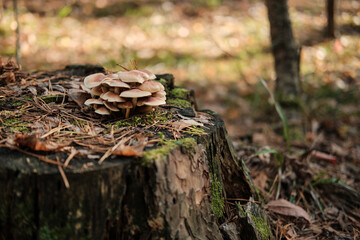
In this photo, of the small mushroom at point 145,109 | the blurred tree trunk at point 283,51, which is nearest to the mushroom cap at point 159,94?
the small mushroom at point 145,109

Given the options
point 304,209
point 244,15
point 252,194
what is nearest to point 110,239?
point 252,194

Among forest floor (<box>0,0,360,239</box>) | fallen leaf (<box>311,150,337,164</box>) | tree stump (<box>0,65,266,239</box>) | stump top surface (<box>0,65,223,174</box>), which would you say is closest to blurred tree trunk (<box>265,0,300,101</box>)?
forest floor (<box>0,0,360,239</box>)

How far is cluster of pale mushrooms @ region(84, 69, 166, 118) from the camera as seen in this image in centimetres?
191

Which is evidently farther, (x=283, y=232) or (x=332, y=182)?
(x=332, y=182)

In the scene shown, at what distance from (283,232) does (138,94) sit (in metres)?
1.50

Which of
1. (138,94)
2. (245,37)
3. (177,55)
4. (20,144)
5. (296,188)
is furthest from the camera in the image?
(245,37)

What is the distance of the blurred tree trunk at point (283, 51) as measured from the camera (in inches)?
177

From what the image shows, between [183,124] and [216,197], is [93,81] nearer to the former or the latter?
[183,124]

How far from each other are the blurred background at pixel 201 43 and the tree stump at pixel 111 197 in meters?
2.52

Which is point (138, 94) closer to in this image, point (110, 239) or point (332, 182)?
point (110, 239)

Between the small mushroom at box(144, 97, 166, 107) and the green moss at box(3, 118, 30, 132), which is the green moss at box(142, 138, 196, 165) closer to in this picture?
the small mushroom at box(144, 97, 166, 107)

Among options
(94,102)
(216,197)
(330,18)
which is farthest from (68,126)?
(330,18)

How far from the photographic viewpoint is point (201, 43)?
301 inches

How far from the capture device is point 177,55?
705cm
